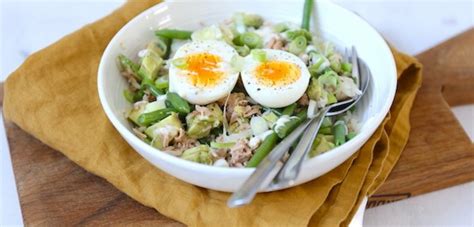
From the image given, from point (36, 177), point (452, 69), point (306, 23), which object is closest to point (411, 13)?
point (452, 69)

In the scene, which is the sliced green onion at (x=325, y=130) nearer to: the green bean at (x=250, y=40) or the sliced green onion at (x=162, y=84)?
the green bean at (x=250, y=40)

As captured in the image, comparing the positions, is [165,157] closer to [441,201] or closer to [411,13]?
[441,201]

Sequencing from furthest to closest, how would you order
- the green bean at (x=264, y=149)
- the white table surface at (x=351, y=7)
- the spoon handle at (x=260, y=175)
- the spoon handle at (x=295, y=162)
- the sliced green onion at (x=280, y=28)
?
1. the white table surface at (x=351, y=7)
2. the sliced green onion at (x=280, y=28)
3. the green bean at (x=264, y=149)
4. the spoon handle at (x=295, y=162)
5. the spoon handle at (x=260, y=175)

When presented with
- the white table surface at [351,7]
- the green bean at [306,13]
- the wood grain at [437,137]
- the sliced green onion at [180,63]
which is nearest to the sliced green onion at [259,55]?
the sliced green onion at [180,63]

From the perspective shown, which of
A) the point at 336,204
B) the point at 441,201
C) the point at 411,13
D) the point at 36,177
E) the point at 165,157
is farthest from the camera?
the point at 411,13

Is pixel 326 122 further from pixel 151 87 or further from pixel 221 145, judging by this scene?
pixel 151 87

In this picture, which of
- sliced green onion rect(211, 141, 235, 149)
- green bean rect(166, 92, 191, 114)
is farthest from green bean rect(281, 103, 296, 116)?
green bean rect(166, 92, 191, 114)
